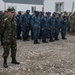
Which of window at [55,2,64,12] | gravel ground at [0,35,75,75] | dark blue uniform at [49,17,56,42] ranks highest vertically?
A: window at [55,2,64,12]

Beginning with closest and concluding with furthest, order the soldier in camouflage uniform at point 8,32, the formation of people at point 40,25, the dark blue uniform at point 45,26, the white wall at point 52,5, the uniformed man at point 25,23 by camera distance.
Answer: the soldier in camouflage uniform at point 8,32 < the formation of people at point 40,25 < the dark blue uniform at point 45,26 < the uniformed man at point 25,23 < the white wall at point 52,5

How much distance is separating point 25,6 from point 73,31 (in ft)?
69.1

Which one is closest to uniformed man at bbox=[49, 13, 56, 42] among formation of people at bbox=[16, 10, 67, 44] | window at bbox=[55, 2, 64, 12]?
formation of people at bbox=[16, 10, 67, 44]

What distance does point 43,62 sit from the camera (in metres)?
8.98

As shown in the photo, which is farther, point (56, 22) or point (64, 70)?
point (56, 22)

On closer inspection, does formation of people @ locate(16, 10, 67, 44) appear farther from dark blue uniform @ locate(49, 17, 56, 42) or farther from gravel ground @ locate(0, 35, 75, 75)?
gravel ground @ locate(0, 35, 75, 75)

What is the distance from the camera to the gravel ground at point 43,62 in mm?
7837

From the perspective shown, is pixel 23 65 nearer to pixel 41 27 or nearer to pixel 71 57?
pixel 71 57

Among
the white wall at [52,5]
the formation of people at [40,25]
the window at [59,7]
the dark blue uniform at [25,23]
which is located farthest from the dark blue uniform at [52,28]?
the window at [59,7]

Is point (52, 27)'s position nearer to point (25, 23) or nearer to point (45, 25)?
point (45, 25)

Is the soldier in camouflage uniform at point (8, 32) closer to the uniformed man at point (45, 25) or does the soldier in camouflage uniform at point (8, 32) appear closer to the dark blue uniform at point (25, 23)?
the uniformed man at point (45, 25)

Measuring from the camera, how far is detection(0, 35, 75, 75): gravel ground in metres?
7.84

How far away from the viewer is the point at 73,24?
741 inches

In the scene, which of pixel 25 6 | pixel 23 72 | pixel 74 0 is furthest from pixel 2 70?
pixel 25 6
